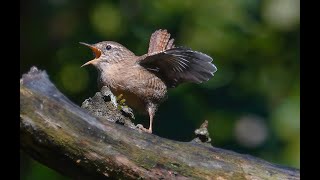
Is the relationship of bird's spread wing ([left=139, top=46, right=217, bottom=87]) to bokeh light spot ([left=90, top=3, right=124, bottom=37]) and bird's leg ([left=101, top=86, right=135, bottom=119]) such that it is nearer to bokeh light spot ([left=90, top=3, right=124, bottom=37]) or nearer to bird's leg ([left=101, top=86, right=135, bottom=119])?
bird's leg ([left=101, top=86, right=135, bottom=119])

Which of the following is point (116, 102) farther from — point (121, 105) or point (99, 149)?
point (99, 149)

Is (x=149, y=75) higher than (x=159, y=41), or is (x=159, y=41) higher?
(x=159, y=41)

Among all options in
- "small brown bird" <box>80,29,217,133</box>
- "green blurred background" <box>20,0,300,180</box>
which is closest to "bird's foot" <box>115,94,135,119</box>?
"small brown bird" <box>80,29,217,133</box>

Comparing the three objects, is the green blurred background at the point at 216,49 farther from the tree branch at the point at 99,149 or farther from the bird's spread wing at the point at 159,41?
the tree branch at the point at 99,149

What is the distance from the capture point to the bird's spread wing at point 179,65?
14.1 feet

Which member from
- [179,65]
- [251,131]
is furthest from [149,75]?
[251,131]

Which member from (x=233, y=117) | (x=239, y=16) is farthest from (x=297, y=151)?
(x=239, y=16)

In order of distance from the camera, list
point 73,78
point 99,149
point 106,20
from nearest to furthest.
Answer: point 99,149, point 73,78, point 106,20

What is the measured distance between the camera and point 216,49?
19.5 feet

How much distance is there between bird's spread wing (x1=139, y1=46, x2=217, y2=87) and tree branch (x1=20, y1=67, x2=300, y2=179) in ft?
1.92

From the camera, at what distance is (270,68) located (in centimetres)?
600

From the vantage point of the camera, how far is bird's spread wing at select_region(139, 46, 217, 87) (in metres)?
4.30

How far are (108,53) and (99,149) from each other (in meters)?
1.52
